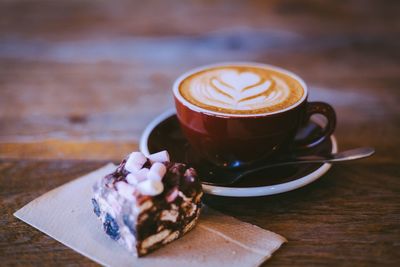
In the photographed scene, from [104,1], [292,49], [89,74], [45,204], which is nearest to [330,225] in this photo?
[45,204]

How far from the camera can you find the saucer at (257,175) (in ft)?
2.50

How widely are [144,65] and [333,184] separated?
111 centimetres

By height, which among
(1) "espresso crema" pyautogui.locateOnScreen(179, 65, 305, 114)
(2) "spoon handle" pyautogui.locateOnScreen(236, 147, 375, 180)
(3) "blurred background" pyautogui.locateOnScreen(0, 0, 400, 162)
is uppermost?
(1) "espresso crema" pyautogui.locateOnScreen(179, 65, 305, 114)

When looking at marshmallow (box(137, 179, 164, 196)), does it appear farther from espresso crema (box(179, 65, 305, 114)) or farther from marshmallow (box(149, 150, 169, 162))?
espresso crema (box(179, 65, 305, 114))

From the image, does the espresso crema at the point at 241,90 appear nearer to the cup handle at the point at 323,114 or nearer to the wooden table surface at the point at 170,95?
the cup handle at the point at 323,114

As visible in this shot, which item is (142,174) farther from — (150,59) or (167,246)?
(150,59)

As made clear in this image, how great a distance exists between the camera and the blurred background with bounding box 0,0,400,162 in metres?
1.15

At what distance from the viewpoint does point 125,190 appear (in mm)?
667

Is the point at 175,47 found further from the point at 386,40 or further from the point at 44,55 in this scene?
the point at 386,40

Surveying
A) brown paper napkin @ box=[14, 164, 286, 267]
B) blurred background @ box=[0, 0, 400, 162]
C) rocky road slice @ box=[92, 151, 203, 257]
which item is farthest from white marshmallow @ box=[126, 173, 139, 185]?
blurred background @ box=[0, 0, 400, 162]

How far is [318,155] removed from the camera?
3.00 feet

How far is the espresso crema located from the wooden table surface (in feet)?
0.61

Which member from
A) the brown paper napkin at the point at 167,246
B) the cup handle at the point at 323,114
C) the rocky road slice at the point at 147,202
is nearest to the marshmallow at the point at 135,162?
the rocky road slice at the point at 147,202

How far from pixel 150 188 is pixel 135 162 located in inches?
3.7
